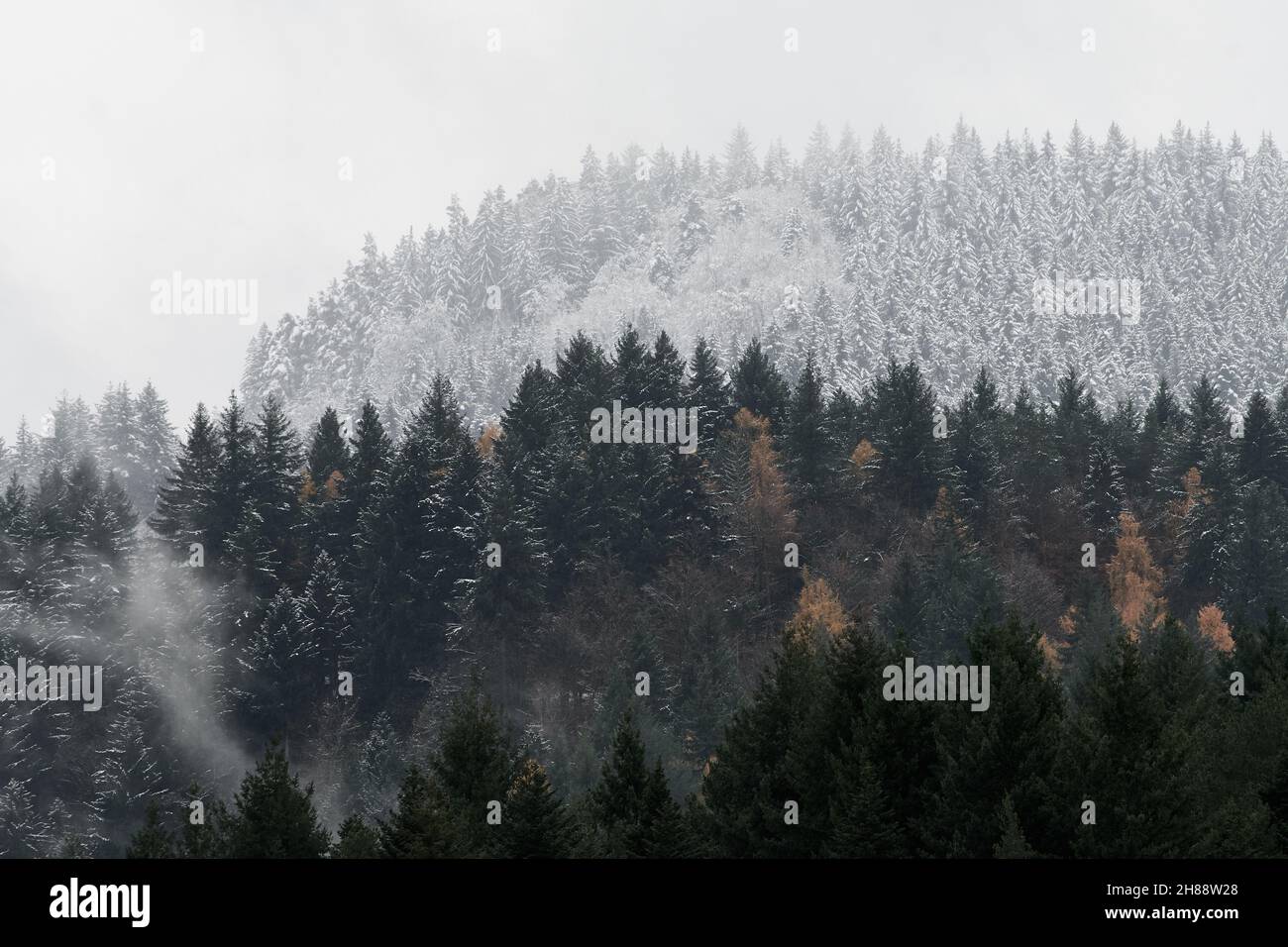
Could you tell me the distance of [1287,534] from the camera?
256 ft

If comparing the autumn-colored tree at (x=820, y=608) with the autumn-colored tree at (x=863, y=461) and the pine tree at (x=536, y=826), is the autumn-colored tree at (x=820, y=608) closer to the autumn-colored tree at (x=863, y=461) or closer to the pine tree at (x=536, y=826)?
the autumn-colored tree at (x=863, y=461)

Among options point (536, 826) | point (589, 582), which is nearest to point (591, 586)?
point (589, 582)

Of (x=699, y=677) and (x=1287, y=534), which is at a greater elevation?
(x=1287, y=534)

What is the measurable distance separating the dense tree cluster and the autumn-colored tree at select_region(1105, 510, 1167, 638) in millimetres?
169

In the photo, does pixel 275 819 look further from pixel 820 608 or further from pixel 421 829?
pixel 820 608

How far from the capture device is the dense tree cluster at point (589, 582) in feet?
209

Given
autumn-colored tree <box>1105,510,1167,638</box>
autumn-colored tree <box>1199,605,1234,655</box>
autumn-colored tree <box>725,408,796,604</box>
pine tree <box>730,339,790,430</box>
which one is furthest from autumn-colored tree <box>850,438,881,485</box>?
autumn-colored tree <box>1199,605,1234,655</box>

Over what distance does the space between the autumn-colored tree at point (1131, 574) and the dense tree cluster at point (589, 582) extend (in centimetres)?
17

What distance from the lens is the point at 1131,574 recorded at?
8050 centimetres

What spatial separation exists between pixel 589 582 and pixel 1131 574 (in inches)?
1034

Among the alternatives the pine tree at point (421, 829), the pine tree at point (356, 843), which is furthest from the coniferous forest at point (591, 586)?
the pine tree at point (421, 829)
